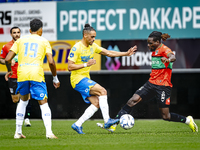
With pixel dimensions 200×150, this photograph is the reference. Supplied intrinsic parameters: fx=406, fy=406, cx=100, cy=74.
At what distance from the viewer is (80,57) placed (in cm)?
745

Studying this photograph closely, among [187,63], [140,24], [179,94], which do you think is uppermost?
[140,24]

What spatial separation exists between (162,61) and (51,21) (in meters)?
6.49

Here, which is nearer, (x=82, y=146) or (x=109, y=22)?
(x=82, y=146)

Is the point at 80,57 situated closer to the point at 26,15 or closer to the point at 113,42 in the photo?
the point at 113,42

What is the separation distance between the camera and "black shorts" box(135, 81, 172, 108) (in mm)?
8102

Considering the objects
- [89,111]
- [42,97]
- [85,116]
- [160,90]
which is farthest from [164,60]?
[42,97]

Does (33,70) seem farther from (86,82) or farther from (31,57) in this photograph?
(86,82)

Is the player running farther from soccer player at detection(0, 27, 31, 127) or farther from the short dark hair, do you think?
soccer player at detection(0, 27, 31, 127)

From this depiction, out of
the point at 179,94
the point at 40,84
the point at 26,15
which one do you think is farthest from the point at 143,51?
the point at 40,84

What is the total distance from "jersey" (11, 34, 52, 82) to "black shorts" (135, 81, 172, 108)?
8.03 feet

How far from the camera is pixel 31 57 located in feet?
21.4

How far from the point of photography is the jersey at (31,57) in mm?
6492

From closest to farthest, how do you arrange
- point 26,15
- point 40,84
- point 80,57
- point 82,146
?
1. point 82,146
2. point 40,84
3. point 80,57
4. point 26,15

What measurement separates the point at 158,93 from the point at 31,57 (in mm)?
2874
